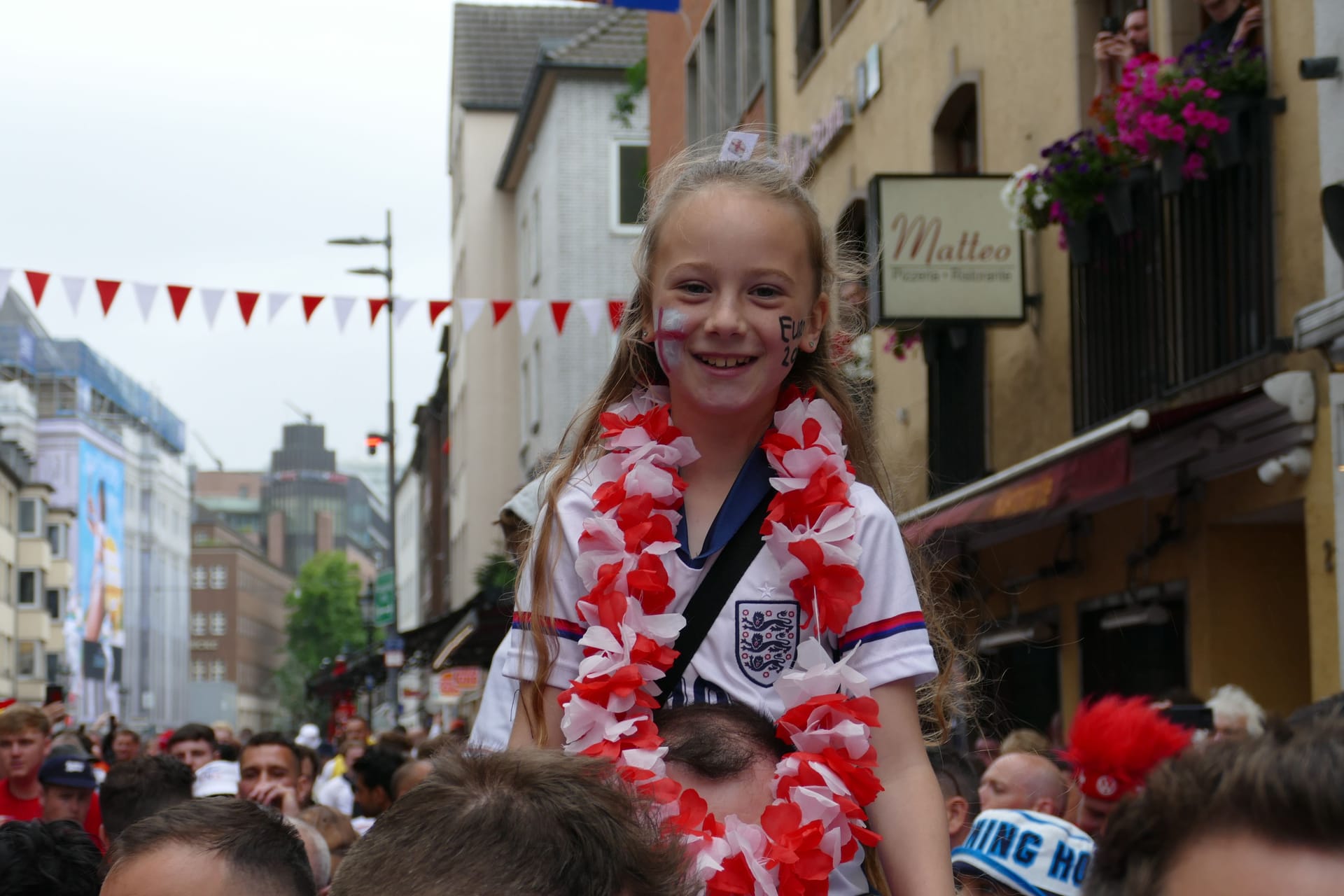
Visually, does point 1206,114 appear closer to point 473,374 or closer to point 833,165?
point 833,165

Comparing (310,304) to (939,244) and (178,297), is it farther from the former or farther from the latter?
(939,244)

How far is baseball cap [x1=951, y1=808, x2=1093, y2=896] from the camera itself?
150 inches

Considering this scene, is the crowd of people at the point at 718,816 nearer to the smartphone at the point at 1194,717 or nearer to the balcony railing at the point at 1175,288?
the smartphone at the point at 1194,717

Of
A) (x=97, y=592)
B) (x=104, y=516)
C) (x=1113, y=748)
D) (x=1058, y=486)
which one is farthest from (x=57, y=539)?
(x=1113, y=748)

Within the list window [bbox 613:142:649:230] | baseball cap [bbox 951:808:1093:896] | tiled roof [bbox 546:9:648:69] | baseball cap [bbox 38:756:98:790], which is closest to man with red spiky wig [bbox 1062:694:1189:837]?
baseball cap [bbox 951:808:1093:896]

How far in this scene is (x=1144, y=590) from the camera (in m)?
12.1

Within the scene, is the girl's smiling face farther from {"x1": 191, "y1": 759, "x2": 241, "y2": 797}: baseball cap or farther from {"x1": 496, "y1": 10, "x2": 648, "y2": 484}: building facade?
{"x1": 496, "y1": 10, "x2": 648, "y2": 484}: building facade

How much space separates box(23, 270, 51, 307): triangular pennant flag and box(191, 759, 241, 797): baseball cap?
822 centimetres

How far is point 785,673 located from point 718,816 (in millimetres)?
498

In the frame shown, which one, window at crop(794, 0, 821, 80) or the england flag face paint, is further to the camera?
window at crop(794, 0, 821, 80)

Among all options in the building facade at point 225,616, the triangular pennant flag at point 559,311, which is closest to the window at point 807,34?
the triangular pennant flag at point 559,311

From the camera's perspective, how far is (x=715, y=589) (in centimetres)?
306

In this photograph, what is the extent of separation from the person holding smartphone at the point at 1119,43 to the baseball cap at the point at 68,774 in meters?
6.95

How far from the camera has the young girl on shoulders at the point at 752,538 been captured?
288 centimetres
